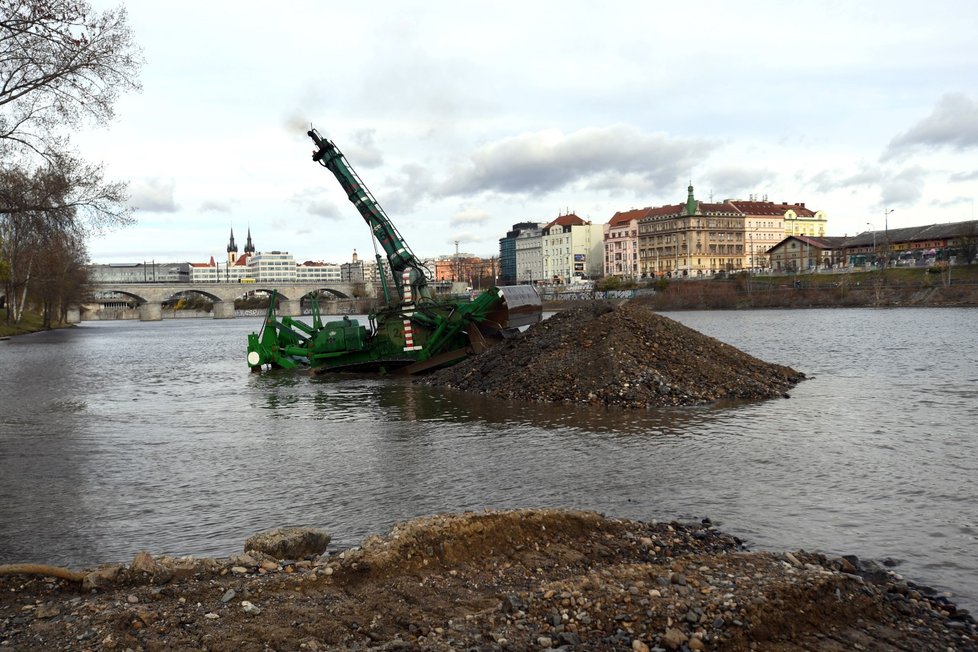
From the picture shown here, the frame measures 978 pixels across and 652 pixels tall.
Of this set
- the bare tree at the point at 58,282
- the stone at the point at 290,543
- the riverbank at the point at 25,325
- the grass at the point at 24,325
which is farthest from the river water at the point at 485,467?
the grass at the point at 24,325

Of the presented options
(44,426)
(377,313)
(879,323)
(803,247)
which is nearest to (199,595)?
(44,426)

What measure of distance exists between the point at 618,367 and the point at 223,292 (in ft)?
467

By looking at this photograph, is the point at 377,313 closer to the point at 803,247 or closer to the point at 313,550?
the point at 313,550

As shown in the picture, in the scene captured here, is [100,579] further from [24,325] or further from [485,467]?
[24,325]

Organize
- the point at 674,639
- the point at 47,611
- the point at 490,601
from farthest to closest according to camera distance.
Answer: the point at 490,601 → the point at 47,611 → the point at 674,639

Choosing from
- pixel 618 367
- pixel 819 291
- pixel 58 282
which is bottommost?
pixel 618 367

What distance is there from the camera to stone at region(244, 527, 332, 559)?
810 centimetres

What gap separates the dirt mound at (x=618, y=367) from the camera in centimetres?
2008

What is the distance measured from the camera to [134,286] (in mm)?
143500

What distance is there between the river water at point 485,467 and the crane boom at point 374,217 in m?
7.87

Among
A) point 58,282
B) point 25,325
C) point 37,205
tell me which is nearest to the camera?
point 37,205

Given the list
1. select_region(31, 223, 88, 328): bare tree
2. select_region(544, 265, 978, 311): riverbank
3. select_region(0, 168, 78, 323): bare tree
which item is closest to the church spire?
select_region(544, 265, 978, 311): riverbank

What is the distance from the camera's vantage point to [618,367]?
68.1 ft

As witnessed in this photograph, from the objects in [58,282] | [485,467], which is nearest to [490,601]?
[485,467]
